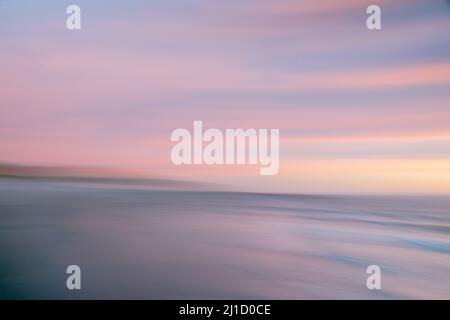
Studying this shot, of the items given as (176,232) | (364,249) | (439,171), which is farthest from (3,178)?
(439,171)

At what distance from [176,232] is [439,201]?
2.94 feet

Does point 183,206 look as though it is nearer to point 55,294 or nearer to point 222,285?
point 222,285

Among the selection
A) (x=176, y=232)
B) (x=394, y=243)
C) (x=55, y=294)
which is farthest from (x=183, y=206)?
(x=394, y=243)

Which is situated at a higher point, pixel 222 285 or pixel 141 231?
pixel 141 231

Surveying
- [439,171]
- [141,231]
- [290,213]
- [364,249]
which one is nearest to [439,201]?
[439,171]

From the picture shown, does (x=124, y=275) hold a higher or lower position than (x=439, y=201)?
lower

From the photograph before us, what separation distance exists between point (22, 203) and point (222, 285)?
0.72 metres

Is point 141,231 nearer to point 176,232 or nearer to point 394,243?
point 176,232

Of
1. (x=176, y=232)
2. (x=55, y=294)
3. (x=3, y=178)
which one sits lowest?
(x=55, y=294)

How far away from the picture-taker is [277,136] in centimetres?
278

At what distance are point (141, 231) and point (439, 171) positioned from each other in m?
1.02

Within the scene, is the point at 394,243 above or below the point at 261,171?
below

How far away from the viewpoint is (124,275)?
277cm

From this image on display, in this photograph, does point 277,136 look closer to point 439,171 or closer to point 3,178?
point 439,171
